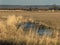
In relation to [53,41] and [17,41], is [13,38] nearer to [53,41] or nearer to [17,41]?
[17,41]

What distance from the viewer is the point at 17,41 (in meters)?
17.5

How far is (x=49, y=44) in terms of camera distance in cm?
1731

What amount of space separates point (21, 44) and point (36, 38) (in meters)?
1.96

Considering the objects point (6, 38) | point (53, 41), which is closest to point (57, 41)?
point (53, 41)

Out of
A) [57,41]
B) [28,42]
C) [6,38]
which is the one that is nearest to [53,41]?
[57,41]

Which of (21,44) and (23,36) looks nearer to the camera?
(21,44)

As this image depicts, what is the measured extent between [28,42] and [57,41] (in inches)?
65.0

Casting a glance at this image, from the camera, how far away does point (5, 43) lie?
16.9 m

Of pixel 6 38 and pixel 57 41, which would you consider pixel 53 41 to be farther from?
pixel 6 38

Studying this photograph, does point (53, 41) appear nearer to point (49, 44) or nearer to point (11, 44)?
point (49, 44)

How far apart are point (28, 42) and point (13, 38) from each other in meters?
0.99

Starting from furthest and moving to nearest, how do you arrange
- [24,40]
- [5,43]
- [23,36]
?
[23,36] → [24,40] → [5,43]

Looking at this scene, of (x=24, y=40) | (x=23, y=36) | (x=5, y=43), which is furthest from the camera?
(x=23, y=36)

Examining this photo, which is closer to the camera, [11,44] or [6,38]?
[11,44]
